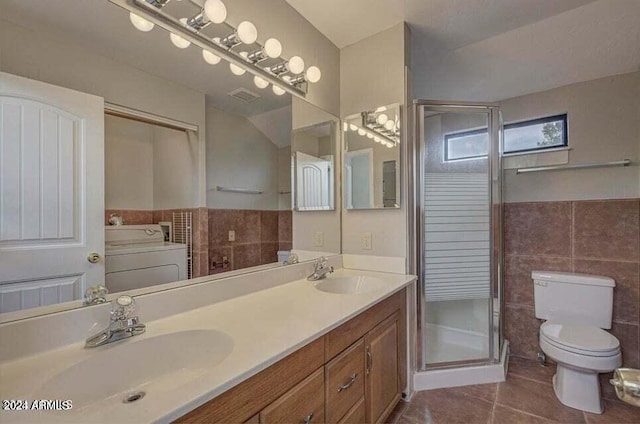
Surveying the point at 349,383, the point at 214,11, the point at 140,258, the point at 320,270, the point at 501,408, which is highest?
the point at 214,11

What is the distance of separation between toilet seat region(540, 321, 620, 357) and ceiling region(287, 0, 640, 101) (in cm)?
183

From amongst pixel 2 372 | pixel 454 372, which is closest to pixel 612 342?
pixel 454 372

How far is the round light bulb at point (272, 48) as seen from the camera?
4.88ft

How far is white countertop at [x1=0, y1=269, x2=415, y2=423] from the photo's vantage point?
54 centimetres

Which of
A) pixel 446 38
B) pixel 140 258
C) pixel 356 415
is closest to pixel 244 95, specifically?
pixel 140 258

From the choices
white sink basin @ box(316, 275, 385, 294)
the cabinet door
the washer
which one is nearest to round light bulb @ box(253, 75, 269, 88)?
the washer

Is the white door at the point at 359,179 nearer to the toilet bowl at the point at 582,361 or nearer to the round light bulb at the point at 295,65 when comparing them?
the round light bulb at the point at 295,65

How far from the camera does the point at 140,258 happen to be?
1027mm

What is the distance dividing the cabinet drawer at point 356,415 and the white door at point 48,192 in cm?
104

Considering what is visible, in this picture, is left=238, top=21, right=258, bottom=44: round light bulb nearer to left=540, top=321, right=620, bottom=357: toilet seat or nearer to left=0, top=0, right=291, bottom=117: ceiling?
left=0, top=0, right=291, bottom=117: ceiling

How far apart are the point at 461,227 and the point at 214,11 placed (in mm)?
2063

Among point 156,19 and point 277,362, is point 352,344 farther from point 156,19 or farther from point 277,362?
point 156,19

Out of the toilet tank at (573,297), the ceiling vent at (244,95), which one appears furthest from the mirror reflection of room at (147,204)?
the toilet tank at (573,297)

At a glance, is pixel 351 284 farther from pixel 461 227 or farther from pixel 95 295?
pixel 95 295
